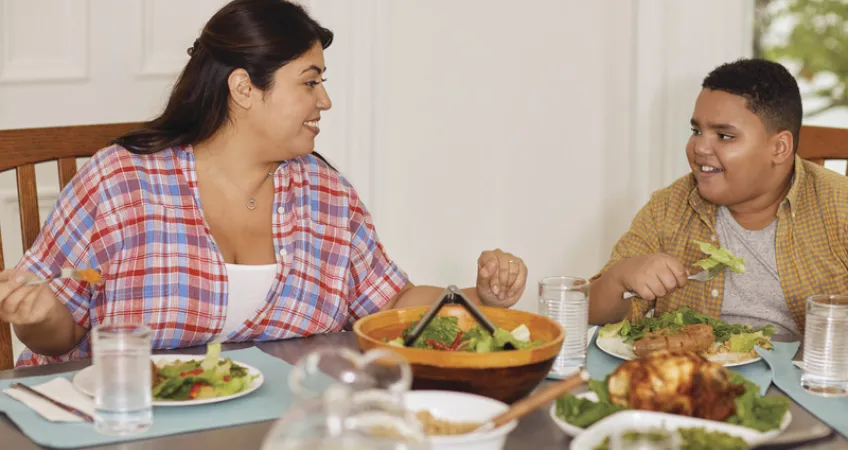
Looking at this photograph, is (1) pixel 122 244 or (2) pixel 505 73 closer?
(1) pixel 122 244

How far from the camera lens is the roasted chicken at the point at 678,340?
5.01ft

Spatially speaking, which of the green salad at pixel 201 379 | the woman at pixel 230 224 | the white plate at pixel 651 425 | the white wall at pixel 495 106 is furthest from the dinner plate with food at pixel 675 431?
the white wall at pixel 495 106

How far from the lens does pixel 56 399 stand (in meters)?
1.31

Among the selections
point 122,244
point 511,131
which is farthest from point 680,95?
point 122,244

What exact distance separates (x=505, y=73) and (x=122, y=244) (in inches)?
66.2

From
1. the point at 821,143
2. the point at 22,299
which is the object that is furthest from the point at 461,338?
the point at 821,143

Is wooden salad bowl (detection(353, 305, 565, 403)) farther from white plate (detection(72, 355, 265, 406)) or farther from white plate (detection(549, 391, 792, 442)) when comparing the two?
white plate (detection(72, 355, 265, 406))

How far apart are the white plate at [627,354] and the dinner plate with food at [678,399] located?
29cm

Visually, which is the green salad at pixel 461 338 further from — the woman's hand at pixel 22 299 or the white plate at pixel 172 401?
the woman's hand at pixel 22 299

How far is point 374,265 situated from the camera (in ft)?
6.86

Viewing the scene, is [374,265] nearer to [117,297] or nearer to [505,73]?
[117,297]

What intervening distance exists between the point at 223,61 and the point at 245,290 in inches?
17.4

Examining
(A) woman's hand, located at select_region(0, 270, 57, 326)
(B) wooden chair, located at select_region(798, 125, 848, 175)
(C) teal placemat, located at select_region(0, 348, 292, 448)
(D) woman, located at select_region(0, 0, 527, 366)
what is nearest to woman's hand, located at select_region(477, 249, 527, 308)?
(D) woman, located at select_region(0, 0, 527, 366)

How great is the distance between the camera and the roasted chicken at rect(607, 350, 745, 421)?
1.18m
